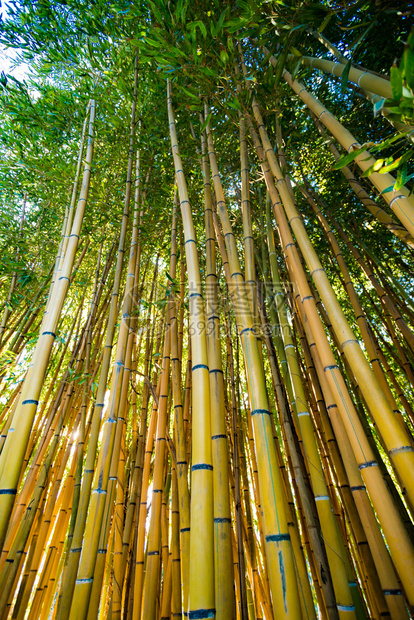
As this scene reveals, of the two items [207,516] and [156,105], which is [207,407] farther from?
[156,105]

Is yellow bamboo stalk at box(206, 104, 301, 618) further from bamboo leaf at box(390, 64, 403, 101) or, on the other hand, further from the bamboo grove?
bamboo leaf at box(390, 64, 403, 101)

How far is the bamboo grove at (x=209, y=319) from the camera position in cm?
92

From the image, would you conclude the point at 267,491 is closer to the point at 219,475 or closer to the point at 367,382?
the point at 219,475

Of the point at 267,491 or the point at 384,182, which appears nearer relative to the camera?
the point at 267,491

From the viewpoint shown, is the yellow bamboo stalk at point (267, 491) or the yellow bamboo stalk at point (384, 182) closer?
the yellow bamboo stalk at point (267, 491)

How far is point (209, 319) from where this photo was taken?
1.35 m

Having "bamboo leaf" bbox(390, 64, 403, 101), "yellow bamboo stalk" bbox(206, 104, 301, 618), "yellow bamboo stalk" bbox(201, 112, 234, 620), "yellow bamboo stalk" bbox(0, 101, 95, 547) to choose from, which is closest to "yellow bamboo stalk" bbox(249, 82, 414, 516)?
"yellow bamboo stalk" bbox(206, 104, 301, 618)

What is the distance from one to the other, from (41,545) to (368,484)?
2.27 meters

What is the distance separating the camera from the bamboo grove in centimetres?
92

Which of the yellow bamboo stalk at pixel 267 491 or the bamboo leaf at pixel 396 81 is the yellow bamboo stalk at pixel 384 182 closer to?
the bamboo leaf at pixel 396 81

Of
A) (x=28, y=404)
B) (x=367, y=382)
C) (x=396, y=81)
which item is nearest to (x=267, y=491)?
(x=367, y=382)

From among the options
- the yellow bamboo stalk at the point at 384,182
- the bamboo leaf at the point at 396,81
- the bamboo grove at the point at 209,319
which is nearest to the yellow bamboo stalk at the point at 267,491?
the bamboo grove at the point at 209,319

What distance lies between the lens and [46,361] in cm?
119

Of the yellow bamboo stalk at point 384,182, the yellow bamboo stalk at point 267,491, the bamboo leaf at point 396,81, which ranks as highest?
the yellow bamboo stalk at point 384,182
